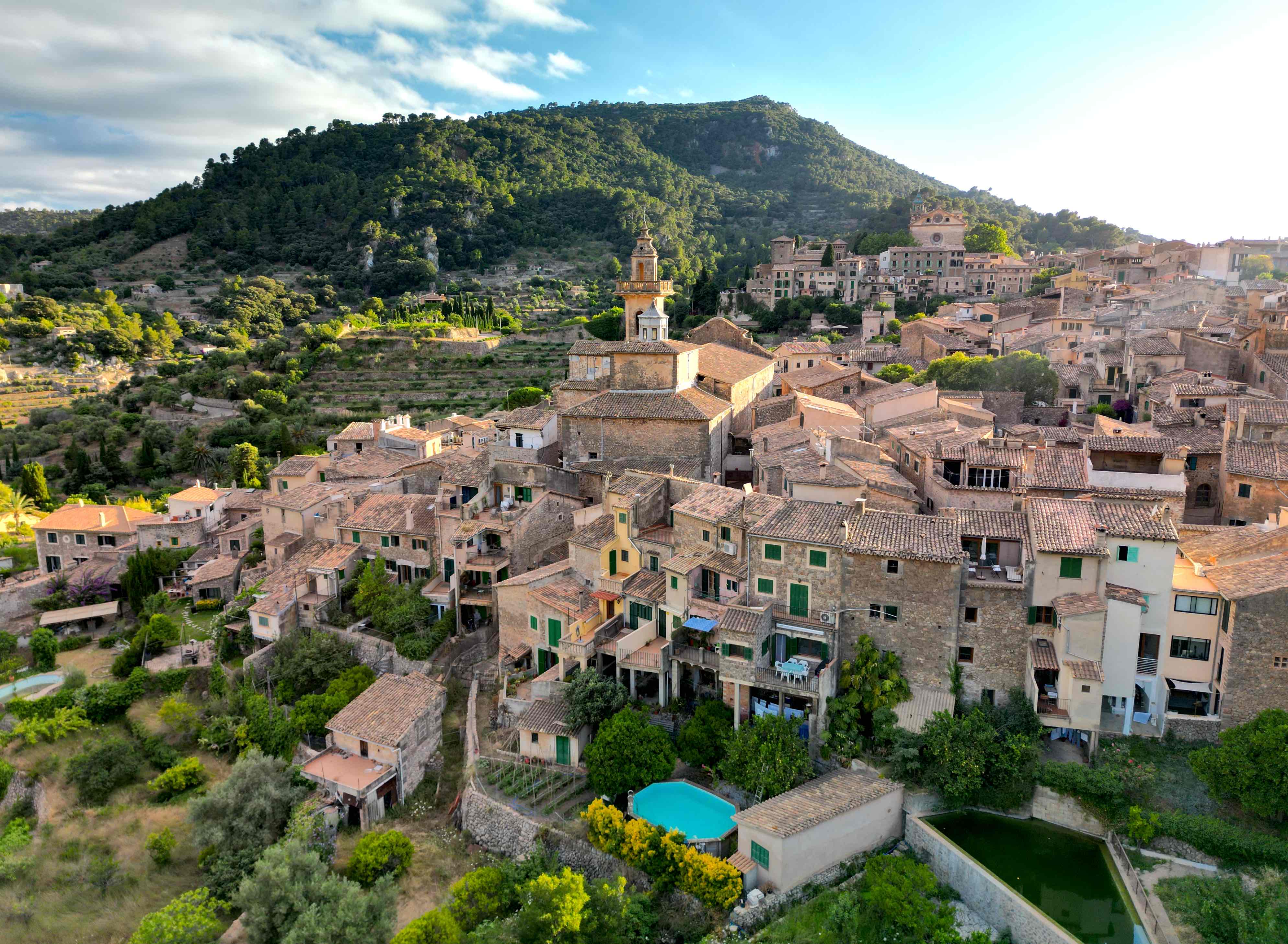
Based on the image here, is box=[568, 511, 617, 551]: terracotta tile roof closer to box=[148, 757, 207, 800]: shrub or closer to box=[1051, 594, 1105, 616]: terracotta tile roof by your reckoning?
box=[1051, 594, 1105, 616]: terracotta tile roof

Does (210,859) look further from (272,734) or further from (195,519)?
(195,519)

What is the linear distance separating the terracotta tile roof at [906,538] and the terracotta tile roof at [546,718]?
8396 mm

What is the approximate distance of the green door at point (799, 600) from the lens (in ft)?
64.9

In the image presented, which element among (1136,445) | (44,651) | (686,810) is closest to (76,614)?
(44,651)

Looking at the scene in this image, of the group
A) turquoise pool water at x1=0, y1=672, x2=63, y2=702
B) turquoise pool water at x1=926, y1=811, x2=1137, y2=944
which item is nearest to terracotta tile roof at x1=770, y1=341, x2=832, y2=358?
turquoise pool water at x1=926, y1=811, x2=1137, y2=944

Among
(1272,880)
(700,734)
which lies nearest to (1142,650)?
(1272,880)

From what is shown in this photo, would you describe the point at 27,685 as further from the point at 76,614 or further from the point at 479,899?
the point at 479,899

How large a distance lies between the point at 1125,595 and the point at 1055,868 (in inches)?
238

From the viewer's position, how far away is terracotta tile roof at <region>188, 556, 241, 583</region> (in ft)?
108

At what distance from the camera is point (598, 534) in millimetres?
24031

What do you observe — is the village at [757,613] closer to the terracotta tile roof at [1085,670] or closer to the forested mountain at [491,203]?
the terracotta tile roof at [1085,670]

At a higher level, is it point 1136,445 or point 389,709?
point 1136,445

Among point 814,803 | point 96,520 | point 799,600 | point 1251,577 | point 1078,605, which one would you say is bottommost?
point 814,803

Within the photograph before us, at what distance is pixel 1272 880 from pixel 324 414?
57510 millimetres
